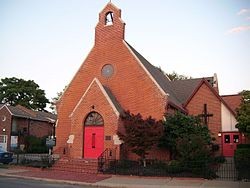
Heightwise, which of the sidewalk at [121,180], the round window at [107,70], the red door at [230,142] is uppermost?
the round window at [107,70]

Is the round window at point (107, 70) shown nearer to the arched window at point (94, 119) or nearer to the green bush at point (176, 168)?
the arched window at point (94, 119)

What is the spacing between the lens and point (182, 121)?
25.7m

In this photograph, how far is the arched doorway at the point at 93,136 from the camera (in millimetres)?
26569

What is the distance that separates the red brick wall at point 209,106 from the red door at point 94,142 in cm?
1094

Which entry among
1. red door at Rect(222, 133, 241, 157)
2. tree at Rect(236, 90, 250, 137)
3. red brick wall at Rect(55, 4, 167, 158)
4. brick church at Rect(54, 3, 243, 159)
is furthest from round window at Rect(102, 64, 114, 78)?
red door at Rect(222, 133, 241, 157)

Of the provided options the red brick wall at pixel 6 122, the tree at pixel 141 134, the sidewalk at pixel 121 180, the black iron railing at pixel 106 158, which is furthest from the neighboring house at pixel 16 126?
the tree at pixel 141 134

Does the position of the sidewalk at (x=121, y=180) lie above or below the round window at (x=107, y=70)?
below

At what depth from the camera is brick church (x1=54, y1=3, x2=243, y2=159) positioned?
26.6 m

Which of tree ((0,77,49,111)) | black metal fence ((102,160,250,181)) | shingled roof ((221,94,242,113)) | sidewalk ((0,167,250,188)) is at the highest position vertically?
tree ((0,77,49,111))

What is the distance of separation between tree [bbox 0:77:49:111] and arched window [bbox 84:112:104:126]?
56.3 metres

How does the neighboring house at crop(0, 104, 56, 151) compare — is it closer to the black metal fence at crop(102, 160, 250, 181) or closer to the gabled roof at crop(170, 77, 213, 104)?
the gabled roof at crop(170, 77, 213, 104)

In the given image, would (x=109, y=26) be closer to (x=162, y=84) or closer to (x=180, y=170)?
(x=162, y=84)

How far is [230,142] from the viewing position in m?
34.4

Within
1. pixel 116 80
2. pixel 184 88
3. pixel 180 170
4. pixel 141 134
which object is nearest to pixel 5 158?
pixel 116 80
